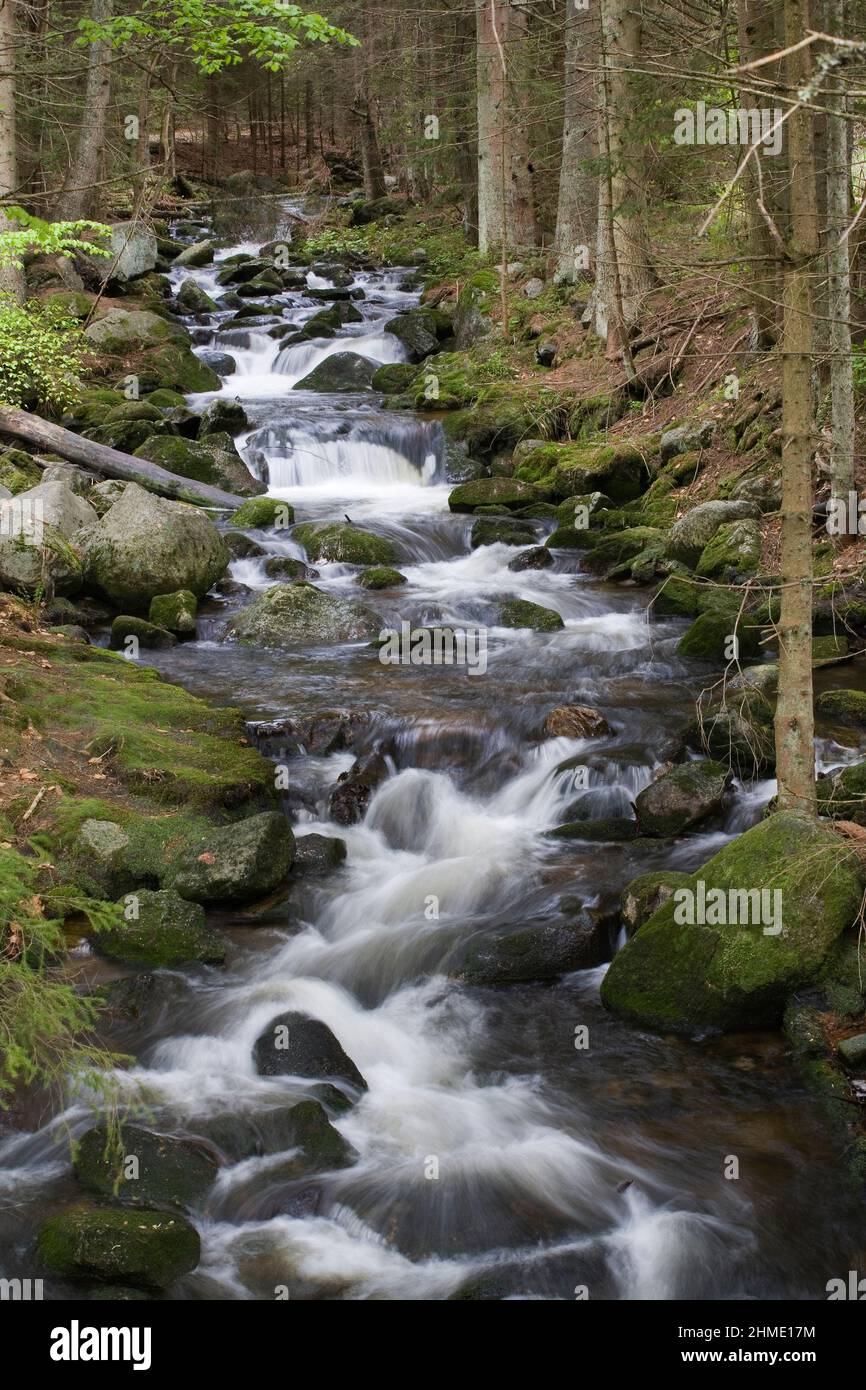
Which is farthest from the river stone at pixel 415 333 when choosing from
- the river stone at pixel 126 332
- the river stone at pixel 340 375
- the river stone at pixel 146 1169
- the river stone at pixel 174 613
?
the river stone at pixel 146 1169

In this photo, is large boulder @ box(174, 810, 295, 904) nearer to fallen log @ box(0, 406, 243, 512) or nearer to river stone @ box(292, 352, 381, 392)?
fallen log @ box(0, 406, 243, 512)

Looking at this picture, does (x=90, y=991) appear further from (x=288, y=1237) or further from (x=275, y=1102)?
(x=288, y=1237)

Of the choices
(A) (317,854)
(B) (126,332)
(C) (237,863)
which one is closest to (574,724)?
(A) (317,854)

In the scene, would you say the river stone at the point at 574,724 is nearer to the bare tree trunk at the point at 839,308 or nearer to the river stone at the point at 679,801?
the river stone at the point at 679,801

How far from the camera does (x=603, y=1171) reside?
5.84 meters

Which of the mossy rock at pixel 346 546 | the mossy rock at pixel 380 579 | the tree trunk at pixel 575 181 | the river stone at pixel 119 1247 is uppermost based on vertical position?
the tree trunk at pixel 575 181

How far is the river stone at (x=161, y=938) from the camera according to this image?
7.16 m

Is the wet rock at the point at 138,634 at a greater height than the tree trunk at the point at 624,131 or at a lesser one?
lesser

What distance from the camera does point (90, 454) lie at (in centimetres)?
1548

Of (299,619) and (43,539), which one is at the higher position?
(43,539)

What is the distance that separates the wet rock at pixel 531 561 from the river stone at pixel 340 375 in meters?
8.91

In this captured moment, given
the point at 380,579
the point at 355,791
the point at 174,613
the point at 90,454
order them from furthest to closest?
the point at 90,454 → the point at 380,579 → the point at 174,613 → the point at 355,791

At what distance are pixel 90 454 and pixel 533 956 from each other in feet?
35.0

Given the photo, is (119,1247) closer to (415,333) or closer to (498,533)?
(498,533)
